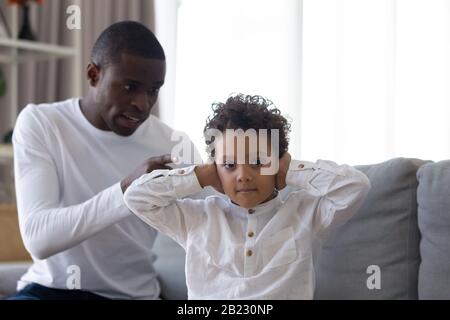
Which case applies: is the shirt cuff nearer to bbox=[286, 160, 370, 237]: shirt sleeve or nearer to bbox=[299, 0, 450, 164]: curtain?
bbox=[286, 160, 370, 237]: shirt sleeve

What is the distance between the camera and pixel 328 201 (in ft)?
2.95

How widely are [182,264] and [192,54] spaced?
2.16 feet

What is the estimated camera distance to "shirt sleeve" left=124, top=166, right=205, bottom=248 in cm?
91

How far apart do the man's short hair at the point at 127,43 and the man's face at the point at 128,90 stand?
0.03 ft

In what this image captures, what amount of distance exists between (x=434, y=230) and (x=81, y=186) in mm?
604

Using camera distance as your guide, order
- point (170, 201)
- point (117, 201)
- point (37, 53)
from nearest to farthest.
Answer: point (170, 201), point (117, 201), point (37, 53)

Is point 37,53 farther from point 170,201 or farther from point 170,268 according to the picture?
point 170,201

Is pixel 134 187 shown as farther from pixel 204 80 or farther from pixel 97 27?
pixel 97 27

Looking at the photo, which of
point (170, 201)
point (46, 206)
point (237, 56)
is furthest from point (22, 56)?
point (170, 201)

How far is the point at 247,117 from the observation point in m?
0.88

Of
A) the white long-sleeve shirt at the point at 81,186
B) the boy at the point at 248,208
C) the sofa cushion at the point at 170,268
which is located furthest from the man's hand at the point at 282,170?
the sofa cushion at the point at 170,268

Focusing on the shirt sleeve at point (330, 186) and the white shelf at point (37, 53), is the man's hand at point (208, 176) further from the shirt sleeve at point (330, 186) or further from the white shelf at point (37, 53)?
the white shelf at point (37, 53)

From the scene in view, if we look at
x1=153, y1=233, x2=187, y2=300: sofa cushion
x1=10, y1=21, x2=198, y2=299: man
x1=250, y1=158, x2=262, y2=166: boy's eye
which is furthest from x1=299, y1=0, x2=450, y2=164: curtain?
x1=250, y1=158, x2=262, y2=166: boy's eye
